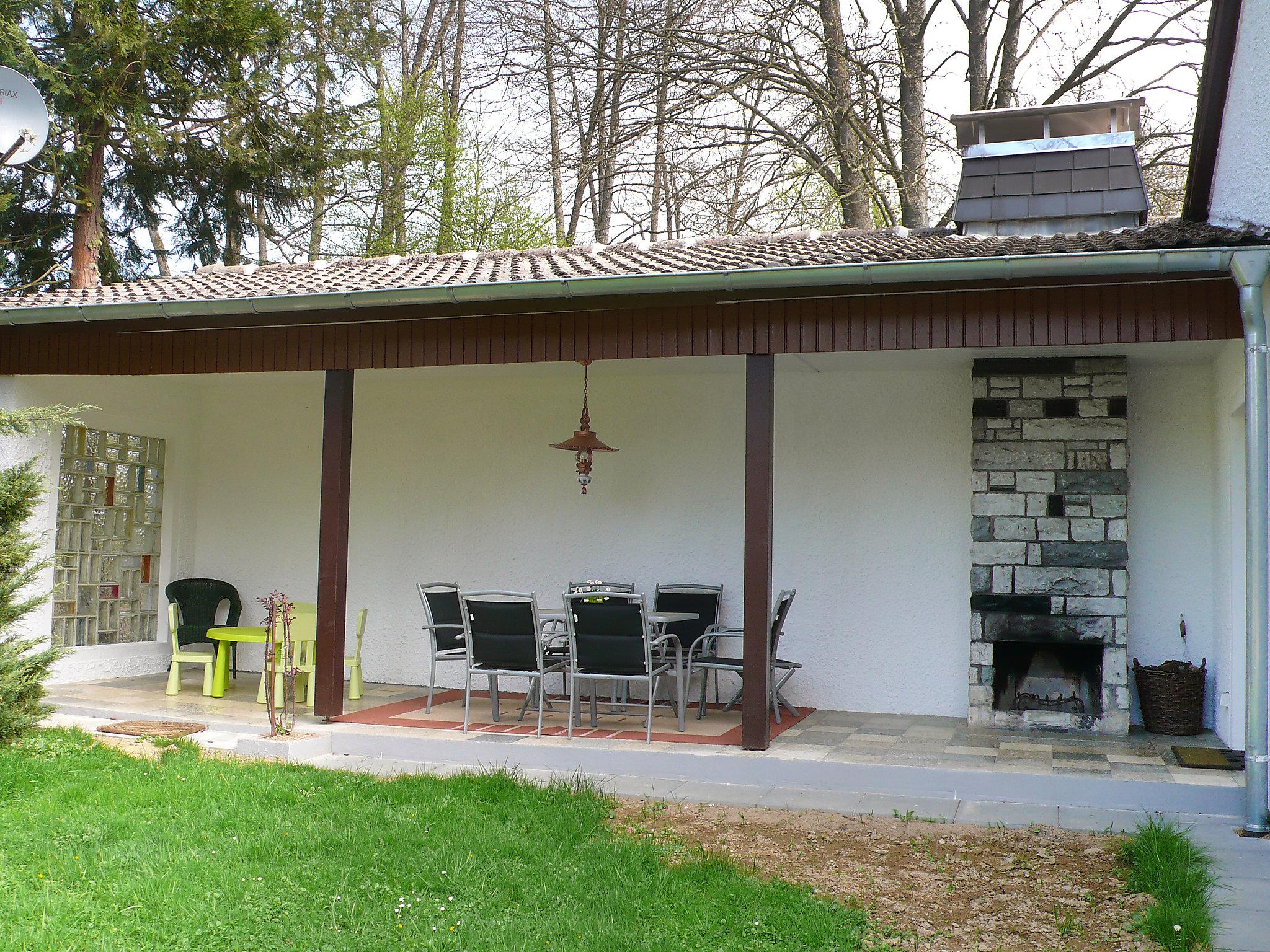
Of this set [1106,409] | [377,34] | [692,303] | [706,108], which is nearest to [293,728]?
[692,303]

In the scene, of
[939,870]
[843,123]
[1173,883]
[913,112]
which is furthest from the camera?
[913,112]

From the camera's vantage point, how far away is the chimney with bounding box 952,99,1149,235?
8.08 meters

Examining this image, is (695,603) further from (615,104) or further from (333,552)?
(615,104)

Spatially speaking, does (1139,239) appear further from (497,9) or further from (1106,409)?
(497,9)

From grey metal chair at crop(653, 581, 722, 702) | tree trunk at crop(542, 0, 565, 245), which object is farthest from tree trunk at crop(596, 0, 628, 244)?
grey metal chair at crop(653, 581, 722, 702)

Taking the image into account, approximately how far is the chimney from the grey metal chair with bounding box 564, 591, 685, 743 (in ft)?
13.7

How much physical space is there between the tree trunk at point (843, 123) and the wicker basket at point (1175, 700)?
24.2 feet

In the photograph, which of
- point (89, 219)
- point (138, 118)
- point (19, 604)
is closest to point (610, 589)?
point (19, 604)

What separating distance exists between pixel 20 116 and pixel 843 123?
8953 millimetres

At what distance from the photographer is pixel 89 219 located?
560 inches

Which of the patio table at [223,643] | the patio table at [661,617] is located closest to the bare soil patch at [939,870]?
the patio table at [661,617]

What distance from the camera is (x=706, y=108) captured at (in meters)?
13.4

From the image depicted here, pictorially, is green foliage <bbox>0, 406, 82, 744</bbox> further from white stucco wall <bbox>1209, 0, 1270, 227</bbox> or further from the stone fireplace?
white stucco wall <bbox>1209, 0, 1270, 227</bbox>

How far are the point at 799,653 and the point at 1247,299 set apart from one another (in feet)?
12.4
